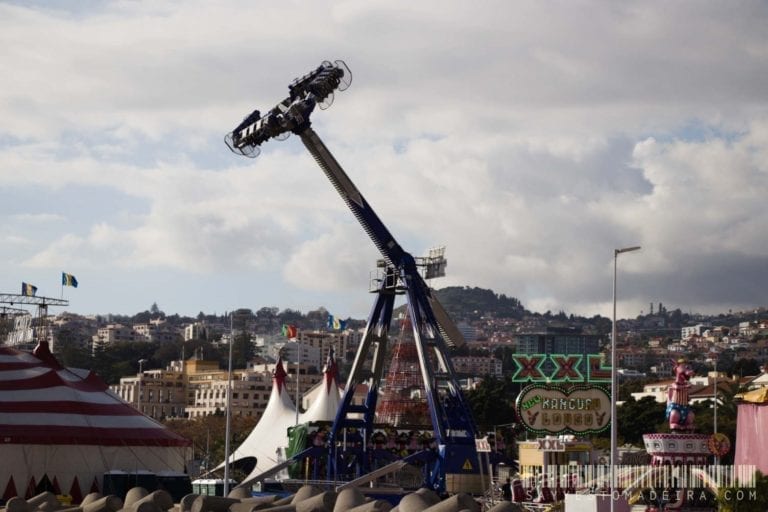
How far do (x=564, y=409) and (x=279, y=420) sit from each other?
4741cm

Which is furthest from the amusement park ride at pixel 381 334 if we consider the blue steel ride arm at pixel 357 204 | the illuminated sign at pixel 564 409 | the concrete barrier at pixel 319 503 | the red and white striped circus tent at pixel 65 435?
the concrete barrier at pixel 319 503

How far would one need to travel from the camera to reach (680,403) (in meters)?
51.8

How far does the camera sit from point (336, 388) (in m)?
95.5

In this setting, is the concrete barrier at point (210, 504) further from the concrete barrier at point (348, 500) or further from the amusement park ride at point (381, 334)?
the amusement park ride at point (381, 334)

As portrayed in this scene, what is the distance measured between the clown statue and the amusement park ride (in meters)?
20.9

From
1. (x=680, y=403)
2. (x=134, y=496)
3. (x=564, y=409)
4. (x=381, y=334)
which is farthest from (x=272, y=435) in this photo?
(x=134, y=496)

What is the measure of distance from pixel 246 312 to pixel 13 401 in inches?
480

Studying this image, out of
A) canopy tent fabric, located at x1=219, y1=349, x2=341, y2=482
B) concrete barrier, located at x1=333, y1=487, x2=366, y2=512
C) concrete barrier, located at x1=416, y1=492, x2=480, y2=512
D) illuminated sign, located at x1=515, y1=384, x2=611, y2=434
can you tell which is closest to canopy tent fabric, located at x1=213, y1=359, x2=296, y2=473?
canopy tent fabric, located at x1=219, y1=349, x2=341, y2=482

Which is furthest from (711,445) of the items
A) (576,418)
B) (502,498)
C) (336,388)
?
(336,388)

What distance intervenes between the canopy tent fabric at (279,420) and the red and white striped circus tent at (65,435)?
21778 millimetres

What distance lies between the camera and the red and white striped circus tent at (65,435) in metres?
62.9

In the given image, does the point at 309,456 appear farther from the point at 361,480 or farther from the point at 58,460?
the point at 58,460

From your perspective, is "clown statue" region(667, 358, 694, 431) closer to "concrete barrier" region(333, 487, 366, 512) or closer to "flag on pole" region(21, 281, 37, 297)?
"concrete barrier" region(333, 487, 366, 512)

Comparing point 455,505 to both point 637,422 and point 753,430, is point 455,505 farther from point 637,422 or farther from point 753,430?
point 637,422
